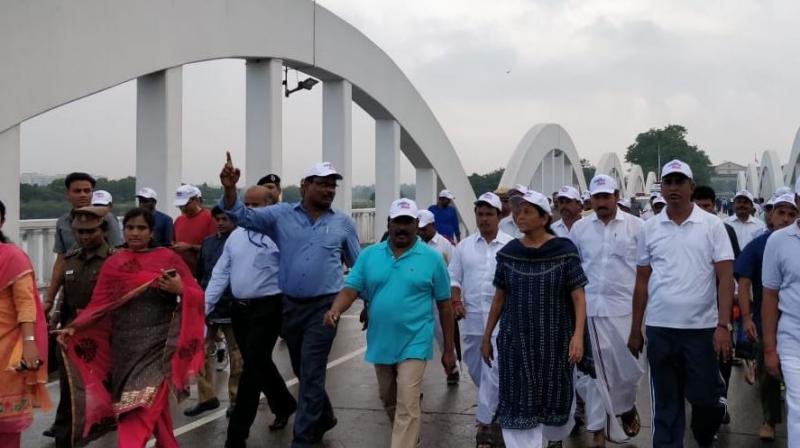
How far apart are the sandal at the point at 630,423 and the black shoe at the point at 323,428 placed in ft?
6.78

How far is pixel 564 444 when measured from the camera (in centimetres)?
631

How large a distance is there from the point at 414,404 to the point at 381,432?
1348mm

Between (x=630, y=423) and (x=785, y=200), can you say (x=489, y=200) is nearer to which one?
(x=630, y=423)

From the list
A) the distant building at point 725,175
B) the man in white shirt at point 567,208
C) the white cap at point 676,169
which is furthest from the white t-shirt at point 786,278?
the distant building at point 725,175

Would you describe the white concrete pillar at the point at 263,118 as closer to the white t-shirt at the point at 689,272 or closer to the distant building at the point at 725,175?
the white t-shirt at the point at 689,272

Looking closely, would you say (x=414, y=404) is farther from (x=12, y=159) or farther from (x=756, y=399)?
(x=12, y=159)

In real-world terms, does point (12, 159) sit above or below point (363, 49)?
below

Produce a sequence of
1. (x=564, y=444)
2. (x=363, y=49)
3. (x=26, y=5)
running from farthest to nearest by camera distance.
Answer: (x=363, y=49)
(x=26, y=5)
(x=564, y=444)

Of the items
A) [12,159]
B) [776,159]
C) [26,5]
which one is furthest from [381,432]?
[776,159]

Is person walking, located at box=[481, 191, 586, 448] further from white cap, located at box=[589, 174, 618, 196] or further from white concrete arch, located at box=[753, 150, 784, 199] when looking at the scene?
white concrete arch, located at box=[753, 150, 784, 199]

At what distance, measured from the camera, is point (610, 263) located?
652 cm

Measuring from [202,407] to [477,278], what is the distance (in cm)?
249

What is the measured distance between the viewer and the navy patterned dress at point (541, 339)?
507 cm

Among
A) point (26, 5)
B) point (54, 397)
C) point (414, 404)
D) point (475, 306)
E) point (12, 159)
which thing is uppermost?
point (26, 5)
